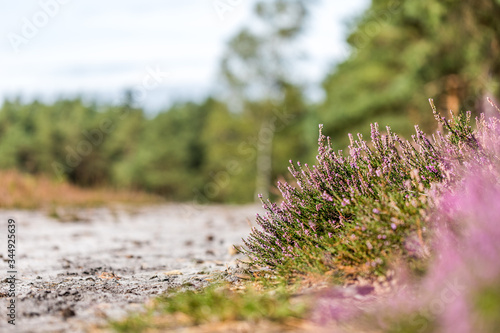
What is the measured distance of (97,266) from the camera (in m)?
5.11

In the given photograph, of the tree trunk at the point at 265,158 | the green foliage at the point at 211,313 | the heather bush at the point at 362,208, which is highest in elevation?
the tree trunk at the point at 265,158

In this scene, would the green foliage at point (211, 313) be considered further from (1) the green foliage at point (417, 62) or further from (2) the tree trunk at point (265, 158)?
(2) the tree trunk at point (265, 158)

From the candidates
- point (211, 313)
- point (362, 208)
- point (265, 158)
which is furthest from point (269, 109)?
point (211, 313)

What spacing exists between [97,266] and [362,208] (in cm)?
288

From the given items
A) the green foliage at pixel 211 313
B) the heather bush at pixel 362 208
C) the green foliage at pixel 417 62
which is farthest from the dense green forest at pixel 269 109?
the green foliage at pixel 211 313

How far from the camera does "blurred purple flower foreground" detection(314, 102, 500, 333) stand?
2.01 meters

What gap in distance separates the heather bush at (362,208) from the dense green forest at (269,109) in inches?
35.5

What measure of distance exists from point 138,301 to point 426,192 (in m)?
2.00

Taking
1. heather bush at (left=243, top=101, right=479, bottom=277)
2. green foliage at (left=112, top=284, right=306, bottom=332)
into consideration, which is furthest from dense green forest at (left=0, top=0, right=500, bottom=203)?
green foliage at (left=112, top=284, right=306, bottom=332)

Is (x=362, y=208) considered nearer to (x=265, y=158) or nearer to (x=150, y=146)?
(x=265, y=158)

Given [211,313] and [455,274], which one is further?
[211,313]

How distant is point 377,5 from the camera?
2011 centimetres

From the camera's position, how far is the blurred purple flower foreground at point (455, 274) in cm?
201

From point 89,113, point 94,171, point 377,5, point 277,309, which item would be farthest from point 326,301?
point 89,113
